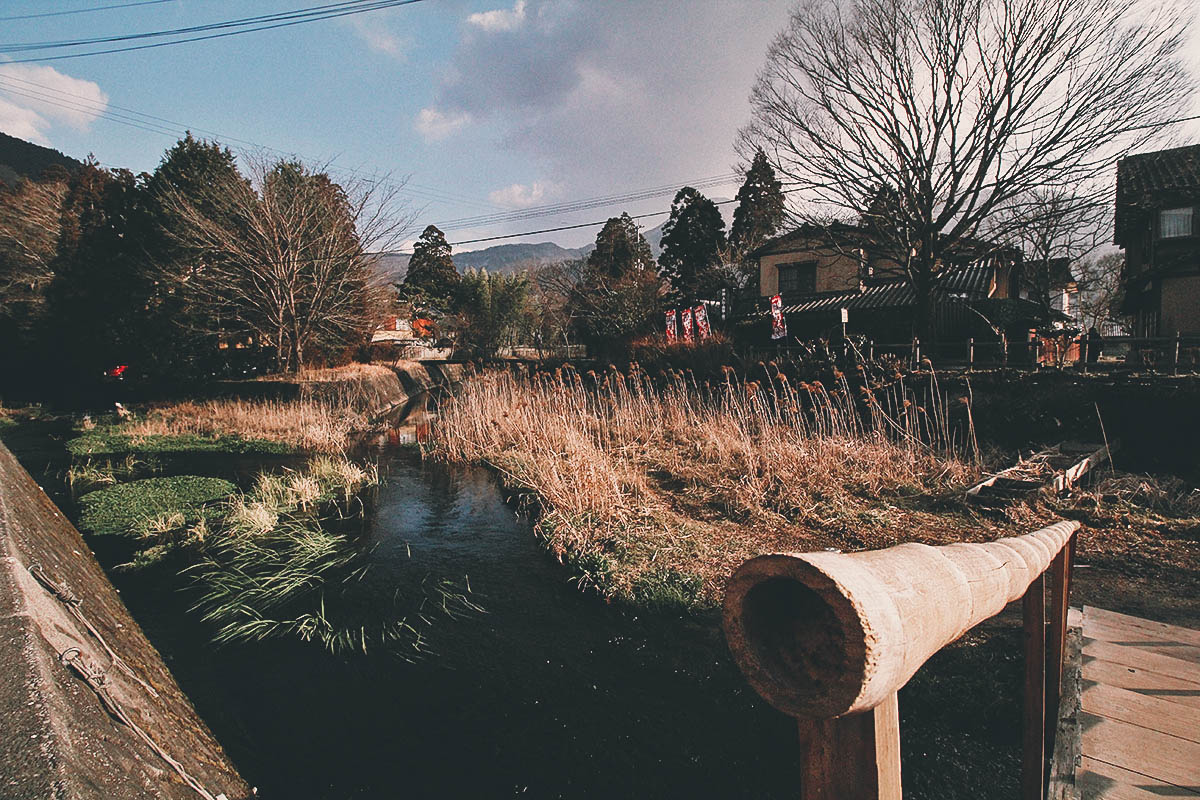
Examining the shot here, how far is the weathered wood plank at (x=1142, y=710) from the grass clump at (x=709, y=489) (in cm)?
276

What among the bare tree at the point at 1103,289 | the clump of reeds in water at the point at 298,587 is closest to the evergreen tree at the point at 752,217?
the bare tree at the point at 1103,289

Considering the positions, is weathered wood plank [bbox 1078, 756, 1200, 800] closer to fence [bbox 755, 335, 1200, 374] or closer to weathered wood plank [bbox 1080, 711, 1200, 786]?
weathered wood plank [bbox 1080, 711, 1200, 786]

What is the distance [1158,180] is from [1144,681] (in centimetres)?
2507

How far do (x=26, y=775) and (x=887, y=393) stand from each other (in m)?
11.1

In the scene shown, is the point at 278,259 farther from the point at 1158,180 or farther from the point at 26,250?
the point at 1158,180

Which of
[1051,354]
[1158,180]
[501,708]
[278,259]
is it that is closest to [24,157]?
[278,259]

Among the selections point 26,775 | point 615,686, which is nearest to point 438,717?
point 615,686

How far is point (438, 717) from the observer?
3.64 metres

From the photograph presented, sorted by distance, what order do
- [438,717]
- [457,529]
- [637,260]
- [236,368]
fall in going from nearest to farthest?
[438,717], [457,529], [236,368], [637,260]

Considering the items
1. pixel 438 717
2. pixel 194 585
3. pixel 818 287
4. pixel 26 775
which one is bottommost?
pixel 438 717

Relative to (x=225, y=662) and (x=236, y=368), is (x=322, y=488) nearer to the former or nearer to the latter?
(x=225, y=662)

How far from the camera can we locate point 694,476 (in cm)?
784

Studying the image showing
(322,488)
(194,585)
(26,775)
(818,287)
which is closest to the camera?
(26,775)

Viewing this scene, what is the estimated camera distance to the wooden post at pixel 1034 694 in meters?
1.85
